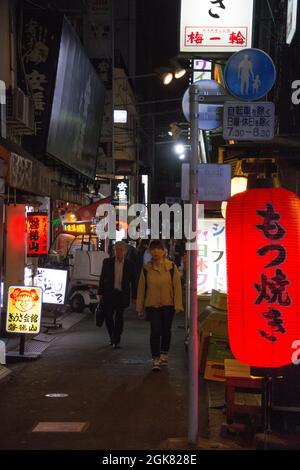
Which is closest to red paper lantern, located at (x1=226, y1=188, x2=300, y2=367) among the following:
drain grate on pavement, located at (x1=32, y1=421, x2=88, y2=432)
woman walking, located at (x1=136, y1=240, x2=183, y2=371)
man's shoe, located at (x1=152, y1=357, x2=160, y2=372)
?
drain grate on pavement, located at (x1=32, y1=421, x2=88, y2=432)

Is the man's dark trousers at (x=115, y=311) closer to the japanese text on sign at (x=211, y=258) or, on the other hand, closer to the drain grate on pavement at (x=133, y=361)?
the drain grate on pavement at (x=133, y=361)

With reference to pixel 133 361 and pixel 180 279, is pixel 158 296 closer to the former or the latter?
pixel 180 279

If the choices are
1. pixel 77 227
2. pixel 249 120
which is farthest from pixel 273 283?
pixel 77 227

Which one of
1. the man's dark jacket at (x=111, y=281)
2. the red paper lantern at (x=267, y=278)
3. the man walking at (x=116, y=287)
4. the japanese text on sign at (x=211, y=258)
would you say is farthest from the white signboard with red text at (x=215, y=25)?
the red paper lantern at (x=267, y=278)

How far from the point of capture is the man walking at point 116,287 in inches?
524

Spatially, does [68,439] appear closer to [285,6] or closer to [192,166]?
[192,166]

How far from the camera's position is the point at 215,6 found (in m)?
10.8

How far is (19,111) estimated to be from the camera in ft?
43.3

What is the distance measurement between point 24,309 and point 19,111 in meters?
4.23

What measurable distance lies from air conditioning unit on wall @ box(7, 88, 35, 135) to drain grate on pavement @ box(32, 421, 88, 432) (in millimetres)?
7119

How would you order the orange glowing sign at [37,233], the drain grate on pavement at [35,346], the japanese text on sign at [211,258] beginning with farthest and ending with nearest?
the orange glowing sign at [37,233], the drain grate on pavement at [35,346], the japanese text on sign at [211,258]

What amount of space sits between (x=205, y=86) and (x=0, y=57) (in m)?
4.48

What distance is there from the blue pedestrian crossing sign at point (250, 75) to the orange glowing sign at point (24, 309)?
20.4 feet

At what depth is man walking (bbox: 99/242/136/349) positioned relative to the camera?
13.3 metres
